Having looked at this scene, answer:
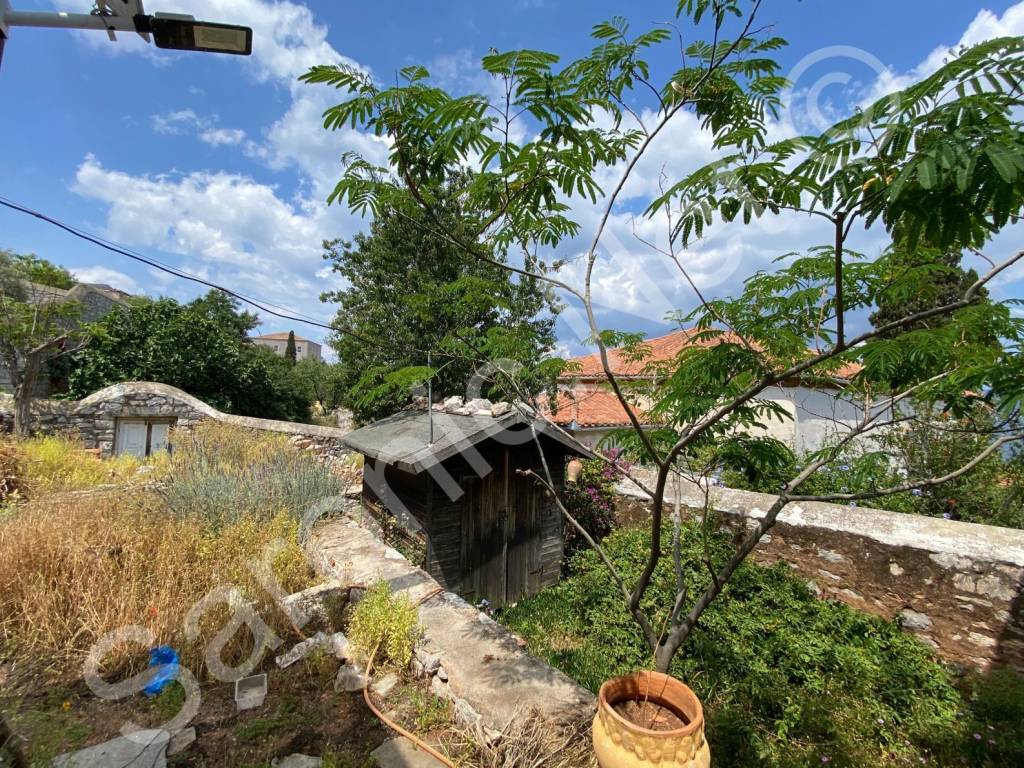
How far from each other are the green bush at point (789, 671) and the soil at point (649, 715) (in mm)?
1620

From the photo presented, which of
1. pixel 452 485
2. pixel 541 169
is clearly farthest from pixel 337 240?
pixel 541 169

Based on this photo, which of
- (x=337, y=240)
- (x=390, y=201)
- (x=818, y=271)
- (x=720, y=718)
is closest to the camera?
(x=818, y=271)

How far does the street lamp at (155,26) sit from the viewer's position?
2.12 m

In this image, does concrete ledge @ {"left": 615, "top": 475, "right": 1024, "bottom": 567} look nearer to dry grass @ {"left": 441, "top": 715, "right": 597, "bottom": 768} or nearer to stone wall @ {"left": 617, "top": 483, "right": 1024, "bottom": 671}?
stone wall @ {"left": 617, "top": 483, "right": 1024, "bottom": 671}

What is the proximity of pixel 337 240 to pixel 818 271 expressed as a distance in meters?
12.7

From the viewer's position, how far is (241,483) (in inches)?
222

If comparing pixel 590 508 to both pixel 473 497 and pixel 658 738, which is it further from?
pixel 658 738

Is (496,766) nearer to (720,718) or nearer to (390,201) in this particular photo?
(720,718)

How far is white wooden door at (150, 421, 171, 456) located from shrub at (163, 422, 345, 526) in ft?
10.4

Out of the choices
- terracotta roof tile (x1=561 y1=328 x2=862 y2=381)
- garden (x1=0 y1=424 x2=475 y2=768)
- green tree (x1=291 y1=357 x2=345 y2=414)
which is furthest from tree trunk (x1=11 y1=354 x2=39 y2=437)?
terracotta roof tile (x1=561 y1=328 x2=862 y2=381)

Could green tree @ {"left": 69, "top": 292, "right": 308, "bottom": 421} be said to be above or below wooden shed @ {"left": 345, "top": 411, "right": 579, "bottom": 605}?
above

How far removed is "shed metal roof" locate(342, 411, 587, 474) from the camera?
462 centimetres

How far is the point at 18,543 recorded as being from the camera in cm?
347

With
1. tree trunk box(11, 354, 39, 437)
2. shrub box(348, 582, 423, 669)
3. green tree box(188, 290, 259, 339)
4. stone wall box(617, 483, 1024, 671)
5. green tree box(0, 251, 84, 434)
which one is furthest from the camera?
green tree box(188, 290, 259, 339)
